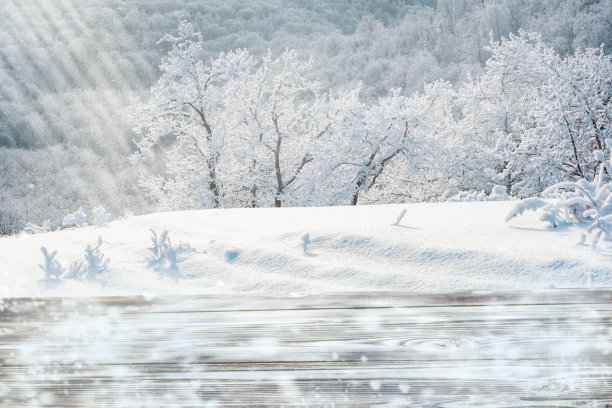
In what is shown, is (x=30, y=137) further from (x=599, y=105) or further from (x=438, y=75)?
(x=599, y=105)

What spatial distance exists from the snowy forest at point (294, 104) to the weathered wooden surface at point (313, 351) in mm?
1806

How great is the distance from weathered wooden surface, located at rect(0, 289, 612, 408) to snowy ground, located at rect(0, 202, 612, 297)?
37cm

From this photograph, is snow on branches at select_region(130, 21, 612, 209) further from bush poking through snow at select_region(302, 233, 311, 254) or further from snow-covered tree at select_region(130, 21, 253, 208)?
bush poking through snow at select_region(302, 233, 311, 254)

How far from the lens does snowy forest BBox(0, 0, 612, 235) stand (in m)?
10.8

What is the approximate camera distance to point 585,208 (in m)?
2.79

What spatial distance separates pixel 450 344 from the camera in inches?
52.7

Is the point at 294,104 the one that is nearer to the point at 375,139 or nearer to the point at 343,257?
the point at 375,139

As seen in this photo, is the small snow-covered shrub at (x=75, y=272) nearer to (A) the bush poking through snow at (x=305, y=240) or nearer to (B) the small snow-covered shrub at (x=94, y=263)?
(B) the small snow-covered shrub at (x=94, y=263)

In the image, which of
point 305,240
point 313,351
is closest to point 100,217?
point 305,240

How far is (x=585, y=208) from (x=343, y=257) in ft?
5.10

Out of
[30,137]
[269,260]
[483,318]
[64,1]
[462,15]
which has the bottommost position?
[30,137]

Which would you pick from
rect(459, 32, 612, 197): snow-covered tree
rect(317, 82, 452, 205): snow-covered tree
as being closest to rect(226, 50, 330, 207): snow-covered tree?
rect(317, 82, 452, 205): snow-covered tree

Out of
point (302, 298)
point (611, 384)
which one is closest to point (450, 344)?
point (611, 384)

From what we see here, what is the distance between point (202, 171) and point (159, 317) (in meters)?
10.9
